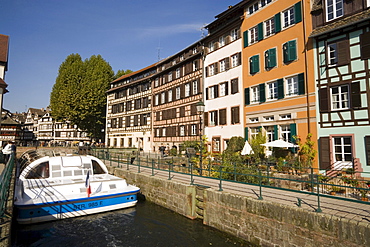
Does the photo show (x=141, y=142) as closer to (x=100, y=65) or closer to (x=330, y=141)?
(x=100, y=65)

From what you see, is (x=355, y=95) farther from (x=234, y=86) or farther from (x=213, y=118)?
(x=213, y=118)

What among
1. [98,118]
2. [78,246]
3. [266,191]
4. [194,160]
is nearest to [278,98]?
[194,160]

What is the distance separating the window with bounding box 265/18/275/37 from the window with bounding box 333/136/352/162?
9.15 m

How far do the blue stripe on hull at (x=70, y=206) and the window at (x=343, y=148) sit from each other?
11342mm

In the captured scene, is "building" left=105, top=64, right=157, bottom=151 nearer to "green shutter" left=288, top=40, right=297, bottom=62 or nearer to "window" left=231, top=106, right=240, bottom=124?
"window" left=231, top=106, right=240, bottom=124

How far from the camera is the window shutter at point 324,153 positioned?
14339mm

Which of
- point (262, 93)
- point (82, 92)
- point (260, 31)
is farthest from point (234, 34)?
point (82, 92)

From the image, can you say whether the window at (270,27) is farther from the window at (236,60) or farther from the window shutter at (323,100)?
the window shutter at (323,100)

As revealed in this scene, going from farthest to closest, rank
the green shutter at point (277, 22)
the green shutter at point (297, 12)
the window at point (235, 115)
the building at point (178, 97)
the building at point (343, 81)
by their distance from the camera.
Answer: the building at point (178, 97) → the window at point (235, 115) → the green shutter at point (277, 22) → the green shutter at point (297, 12) → the building at point (343, 81)

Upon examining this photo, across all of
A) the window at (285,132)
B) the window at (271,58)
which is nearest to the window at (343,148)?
the window at (285,132)

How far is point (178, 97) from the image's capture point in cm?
2984

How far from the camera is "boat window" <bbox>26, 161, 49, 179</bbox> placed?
11.7m

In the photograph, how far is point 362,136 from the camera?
13.0 m

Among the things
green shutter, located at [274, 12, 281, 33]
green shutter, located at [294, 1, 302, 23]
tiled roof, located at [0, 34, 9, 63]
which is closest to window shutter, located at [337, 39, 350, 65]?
green shutter, located at [294, 1, 302, 23]
